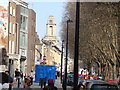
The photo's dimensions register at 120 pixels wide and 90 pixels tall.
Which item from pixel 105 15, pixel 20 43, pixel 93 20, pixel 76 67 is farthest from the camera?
pixel 20 43

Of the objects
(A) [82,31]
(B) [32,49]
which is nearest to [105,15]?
(A) [82,31]

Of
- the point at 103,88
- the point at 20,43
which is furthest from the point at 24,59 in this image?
the point at 103,88

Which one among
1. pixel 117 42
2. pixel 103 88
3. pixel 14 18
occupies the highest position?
pixel 14 18

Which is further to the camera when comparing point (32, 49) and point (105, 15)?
point (32, 49)

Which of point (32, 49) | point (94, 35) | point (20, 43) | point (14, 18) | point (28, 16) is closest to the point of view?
point (94, 35)

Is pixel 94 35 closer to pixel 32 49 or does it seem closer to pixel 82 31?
pixel 82 31

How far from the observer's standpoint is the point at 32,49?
82.2 m

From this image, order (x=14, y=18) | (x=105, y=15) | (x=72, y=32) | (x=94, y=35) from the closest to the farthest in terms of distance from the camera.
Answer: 1. (x=105, y=15)
2. (x=94, y=35)
3. (x=72, y=32)
4. (x=14, y=18)

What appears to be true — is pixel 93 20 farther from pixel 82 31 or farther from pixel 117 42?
pixel 82 31

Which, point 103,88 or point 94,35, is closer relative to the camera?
point 103,88

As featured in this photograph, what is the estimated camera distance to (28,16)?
250 ft

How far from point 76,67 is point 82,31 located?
1244 inches

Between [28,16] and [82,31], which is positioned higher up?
[28,16]

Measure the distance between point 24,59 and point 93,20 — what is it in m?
36.4
